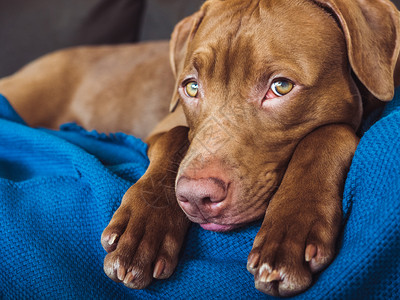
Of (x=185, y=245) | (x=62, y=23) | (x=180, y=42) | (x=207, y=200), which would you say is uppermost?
(x=207, y=200)

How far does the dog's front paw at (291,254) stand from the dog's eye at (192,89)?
835 millimetres

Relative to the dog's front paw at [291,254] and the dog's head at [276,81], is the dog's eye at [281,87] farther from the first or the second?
the dog's front paw at [291,254]

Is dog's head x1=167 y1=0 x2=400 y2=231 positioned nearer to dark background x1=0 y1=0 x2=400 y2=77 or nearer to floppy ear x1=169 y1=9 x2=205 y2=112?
floppy ear x1=169 y1=9 x2=205 y2=112

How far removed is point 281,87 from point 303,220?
1.98 ft

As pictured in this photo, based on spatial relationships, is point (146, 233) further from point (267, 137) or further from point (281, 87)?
point (281, 87)

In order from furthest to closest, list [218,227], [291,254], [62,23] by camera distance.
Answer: [62,23] → [218,227] → [291,254]

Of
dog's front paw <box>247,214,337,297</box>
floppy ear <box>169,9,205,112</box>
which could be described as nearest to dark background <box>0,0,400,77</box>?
floppy ear <box>169,9,205,112</box>

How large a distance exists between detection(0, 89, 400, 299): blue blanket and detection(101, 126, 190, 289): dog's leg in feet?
0.25

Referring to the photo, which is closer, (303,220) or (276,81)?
(303,220)

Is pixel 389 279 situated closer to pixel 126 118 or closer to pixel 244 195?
pixel 244 195

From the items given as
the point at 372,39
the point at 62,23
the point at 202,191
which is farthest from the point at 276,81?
the point at 62,23

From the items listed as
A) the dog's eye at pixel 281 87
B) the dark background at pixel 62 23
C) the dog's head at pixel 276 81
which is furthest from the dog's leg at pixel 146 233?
the dark background at pixel 62 23

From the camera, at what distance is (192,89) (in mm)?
2037

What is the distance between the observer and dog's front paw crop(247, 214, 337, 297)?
4.14 feet
